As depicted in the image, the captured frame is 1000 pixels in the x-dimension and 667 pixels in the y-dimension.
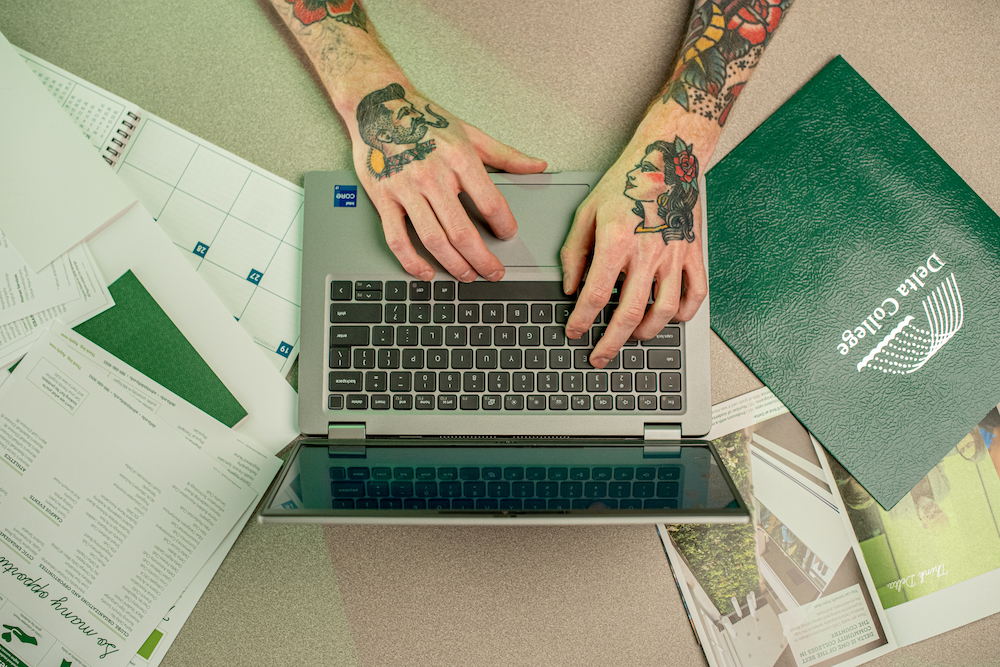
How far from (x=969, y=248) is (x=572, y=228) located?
1.91 ft

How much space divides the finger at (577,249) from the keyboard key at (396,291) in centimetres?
21

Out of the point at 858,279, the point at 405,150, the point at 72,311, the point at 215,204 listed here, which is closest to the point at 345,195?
the point at 405,150

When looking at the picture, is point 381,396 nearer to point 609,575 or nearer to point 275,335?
point 275,335

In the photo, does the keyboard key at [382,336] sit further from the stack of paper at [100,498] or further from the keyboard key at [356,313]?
the stack of paper at [100,498]

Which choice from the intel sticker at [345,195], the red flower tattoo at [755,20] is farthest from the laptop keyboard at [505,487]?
the red flower tattoo at [755,20]

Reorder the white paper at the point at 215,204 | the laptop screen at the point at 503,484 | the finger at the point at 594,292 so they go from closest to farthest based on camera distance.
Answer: the laptop screen at the point at 503,484
the finger at the point at 594,292
the white paper at the point at 215,204

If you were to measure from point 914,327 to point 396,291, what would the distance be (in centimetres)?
72

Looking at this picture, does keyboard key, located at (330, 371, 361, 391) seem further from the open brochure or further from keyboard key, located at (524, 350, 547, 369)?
the open brochure

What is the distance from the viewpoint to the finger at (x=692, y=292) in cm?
74

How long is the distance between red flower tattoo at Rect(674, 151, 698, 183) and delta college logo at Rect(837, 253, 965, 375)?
317 millimetres

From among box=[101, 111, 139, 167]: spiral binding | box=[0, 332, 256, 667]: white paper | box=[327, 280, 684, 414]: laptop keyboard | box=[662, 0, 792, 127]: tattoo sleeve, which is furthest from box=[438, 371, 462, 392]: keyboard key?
box=[101, 111, 139, 167]: spiral binding

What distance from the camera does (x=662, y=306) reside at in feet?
2.34

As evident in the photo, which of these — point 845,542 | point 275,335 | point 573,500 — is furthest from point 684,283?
point 275,335

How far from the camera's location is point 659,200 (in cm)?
74
